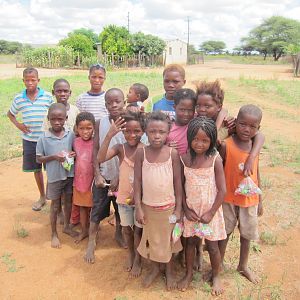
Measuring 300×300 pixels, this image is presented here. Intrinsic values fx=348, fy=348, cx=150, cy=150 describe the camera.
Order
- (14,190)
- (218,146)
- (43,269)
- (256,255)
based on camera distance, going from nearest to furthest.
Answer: (218,146), (43,269), (256,255), (14,190)

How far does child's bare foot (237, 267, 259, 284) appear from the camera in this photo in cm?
298

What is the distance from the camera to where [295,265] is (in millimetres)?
3223

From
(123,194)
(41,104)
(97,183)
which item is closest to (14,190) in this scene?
(41,104)

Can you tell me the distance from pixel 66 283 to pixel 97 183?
0.89 meters

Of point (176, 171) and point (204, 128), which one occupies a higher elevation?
point (204, 128)

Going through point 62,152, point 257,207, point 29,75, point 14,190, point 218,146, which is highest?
point 29,75

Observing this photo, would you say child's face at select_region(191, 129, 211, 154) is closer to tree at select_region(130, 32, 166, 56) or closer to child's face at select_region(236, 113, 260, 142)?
child's face at select_region(236, 113, 260, 142)

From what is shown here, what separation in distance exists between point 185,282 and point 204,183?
2.95ft

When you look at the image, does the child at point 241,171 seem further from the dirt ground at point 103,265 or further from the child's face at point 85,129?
the child's face at point 85,129

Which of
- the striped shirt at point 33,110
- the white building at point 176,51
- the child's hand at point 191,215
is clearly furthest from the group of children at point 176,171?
the white building at point 176,51

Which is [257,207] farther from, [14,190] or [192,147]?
[14,190]

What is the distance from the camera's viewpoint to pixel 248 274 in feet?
9.91

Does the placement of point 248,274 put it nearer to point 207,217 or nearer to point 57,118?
point 207,217

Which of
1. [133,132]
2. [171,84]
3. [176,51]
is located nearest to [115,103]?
[133,132]
